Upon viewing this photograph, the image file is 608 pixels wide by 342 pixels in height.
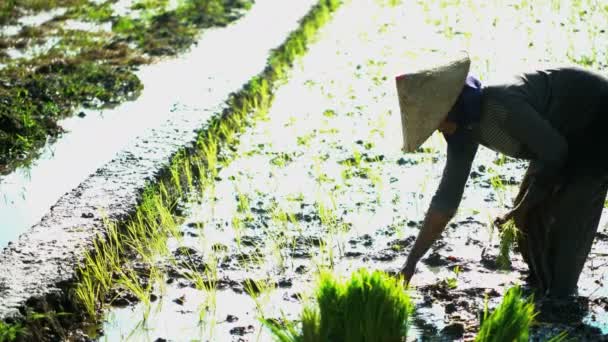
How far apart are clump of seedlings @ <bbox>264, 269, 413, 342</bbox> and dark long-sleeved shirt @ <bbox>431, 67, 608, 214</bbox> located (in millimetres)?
548

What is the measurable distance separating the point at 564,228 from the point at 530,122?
61cm

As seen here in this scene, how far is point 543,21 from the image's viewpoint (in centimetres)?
867

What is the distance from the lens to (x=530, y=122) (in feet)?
11.4

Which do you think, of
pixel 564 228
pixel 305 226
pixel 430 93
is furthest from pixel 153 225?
pixel 564 228

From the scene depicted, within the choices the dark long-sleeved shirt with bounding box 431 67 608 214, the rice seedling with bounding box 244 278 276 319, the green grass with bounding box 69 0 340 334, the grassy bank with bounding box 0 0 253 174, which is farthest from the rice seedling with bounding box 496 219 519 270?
the grassy bank with bounding box 0 0 253 174

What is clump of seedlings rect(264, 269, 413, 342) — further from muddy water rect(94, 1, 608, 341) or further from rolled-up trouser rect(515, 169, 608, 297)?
rolled-up trouser rect(515, 169, 608, 297)

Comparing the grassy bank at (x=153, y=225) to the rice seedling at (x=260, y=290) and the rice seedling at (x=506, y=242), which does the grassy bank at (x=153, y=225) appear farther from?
the rice seedling at (x=506, y=242)

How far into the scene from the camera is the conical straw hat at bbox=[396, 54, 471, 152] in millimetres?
3484

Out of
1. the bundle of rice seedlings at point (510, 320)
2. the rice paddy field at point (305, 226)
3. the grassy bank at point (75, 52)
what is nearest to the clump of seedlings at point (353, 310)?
the rice paddy field at point (305, 226)

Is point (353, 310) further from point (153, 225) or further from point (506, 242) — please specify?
point (153, 225)

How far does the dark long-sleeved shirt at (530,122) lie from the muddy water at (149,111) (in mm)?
2266

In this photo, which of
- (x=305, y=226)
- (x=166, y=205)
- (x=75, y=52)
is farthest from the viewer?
(x=75, y=52)

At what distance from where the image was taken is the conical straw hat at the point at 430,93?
348 centimetres

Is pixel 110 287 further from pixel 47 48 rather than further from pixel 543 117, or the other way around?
pixel 47 48
